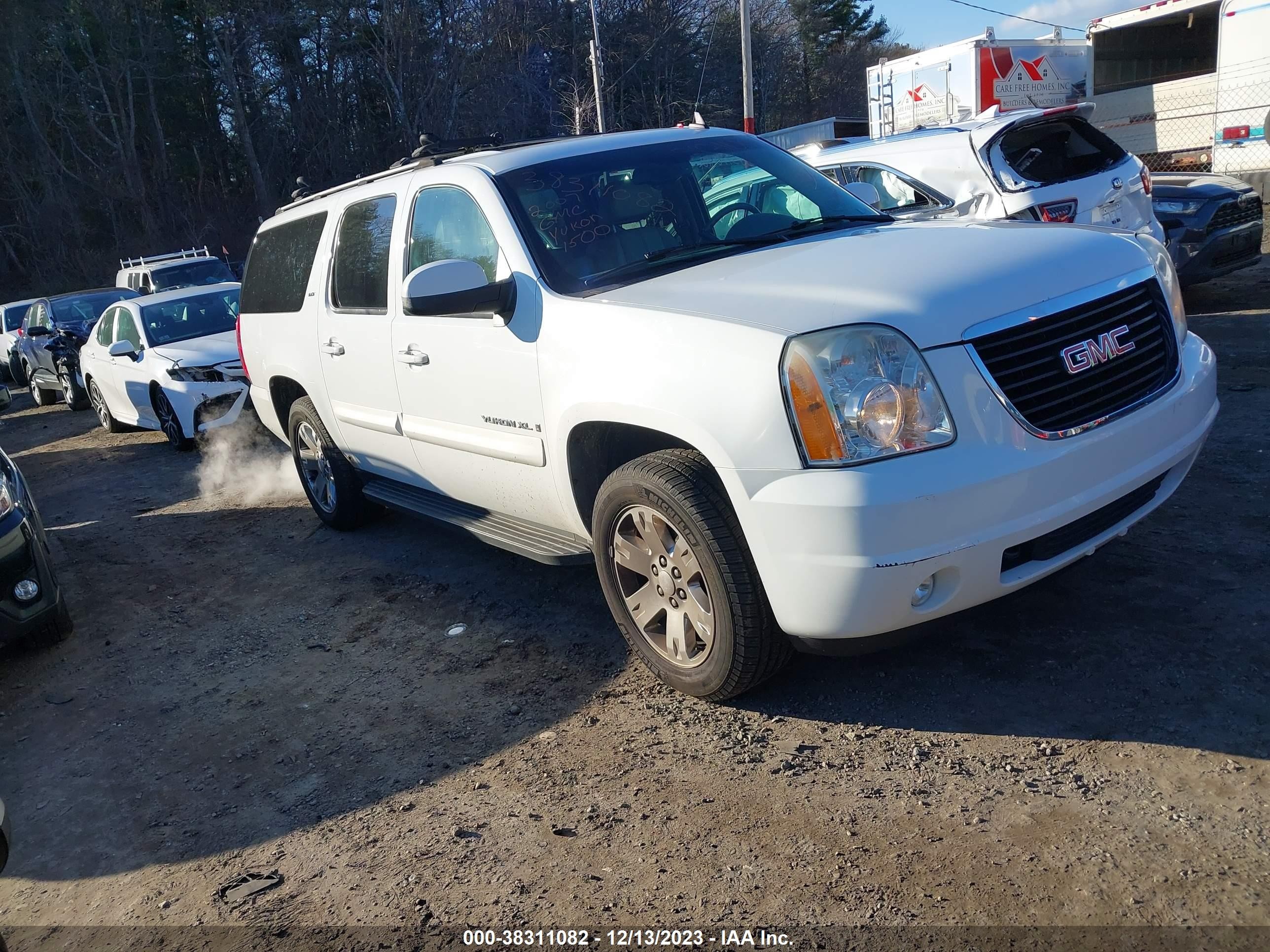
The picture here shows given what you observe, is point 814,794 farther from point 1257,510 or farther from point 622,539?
point 1257,510

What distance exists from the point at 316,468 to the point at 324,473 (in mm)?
170

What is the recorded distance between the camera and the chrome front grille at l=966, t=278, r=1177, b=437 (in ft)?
9.98

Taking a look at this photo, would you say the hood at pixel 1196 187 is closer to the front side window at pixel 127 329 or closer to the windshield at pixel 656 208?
the windshield at pixel 656 208

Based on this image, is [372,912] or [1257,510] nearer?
[372,912]

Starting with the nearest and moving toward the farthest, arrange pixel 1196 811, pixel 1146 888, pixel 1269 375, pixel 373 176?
pixel 1146 888
pixel 1196 811
pixel 373 176
pixel 1269 375

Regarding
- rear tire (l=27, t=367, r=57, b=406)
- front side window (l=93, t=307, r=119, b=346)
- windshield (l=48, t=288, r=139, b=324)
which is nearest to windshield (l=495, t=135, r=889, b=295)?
front side window (l=93, t=307, r=119, b=346)

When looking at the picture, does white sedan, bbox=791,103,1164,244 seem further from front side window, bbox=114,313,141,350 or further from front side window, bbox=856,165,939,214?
front side window, bbox=114,313,141,350

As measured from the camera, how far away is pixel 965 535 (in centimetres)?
292

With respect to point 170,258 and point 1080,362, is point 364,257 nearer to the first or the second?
point 1080,362

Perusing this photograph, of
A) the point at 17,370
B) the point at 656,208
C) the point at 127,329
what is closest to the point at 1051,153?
the point at 656,208

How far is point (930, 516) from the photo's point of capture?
2.87 metres

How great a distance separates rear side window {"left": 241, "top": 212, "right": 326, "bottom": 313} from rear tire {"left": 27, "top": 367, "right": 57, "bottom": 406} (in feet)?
36.3

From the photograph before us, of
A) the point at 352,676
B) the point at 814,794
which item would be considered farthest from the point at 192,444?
the point at 814,794

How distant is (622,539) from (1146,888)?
1912mm
